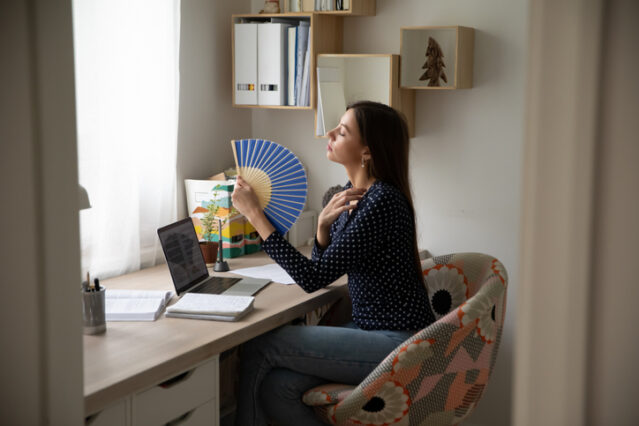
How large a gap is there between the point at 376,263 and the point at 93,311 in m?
0.82

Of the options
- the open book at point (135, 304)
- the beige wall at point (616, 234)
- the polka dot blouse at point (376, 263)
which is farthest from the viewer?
the polka dot blouse at point (376, 263)

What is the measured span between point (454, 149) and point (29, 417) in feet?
7.72

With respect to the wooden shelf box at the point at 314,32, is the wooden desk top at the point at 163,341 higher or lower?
lower

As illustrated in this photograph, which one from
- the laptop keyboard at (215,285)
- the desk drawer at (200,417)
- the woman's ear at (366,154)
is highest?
the woman's ear at (366,154)

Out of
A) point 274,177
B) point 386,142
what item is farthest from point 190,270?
point 386,142

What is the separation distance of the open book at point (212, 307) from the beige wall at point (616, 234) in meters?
1.57

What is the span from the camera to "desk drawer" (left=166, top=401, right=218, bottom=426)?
173 centimetres

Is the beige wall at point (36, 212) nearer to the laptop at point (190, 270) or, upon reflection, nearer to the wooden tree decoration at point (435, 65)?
the laptop at point (190, 270)

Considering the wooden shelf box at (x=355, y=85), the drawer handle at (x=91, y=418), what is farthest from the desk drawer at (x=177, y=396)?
the wooden shelf box at (x=355, y=85)

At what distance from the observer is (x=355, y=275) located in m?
2.10

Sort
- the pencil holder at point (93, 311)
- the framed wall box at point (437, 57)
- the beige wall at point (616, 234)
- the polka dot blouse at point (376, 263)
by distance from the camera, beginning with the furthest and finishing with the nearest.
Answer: the framed wall box at point (437, 57) < the polka dot blouse at point (376, 263) < the pencil holder at point (93, 311) < the beige wall at point (616, 234)

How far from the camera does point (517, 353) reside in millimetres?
387

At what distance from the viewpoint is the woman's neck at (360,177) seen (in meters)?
2.21

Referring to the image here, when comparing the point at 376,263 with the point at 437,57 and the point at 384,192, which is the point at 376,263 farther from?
the point at 437,57
